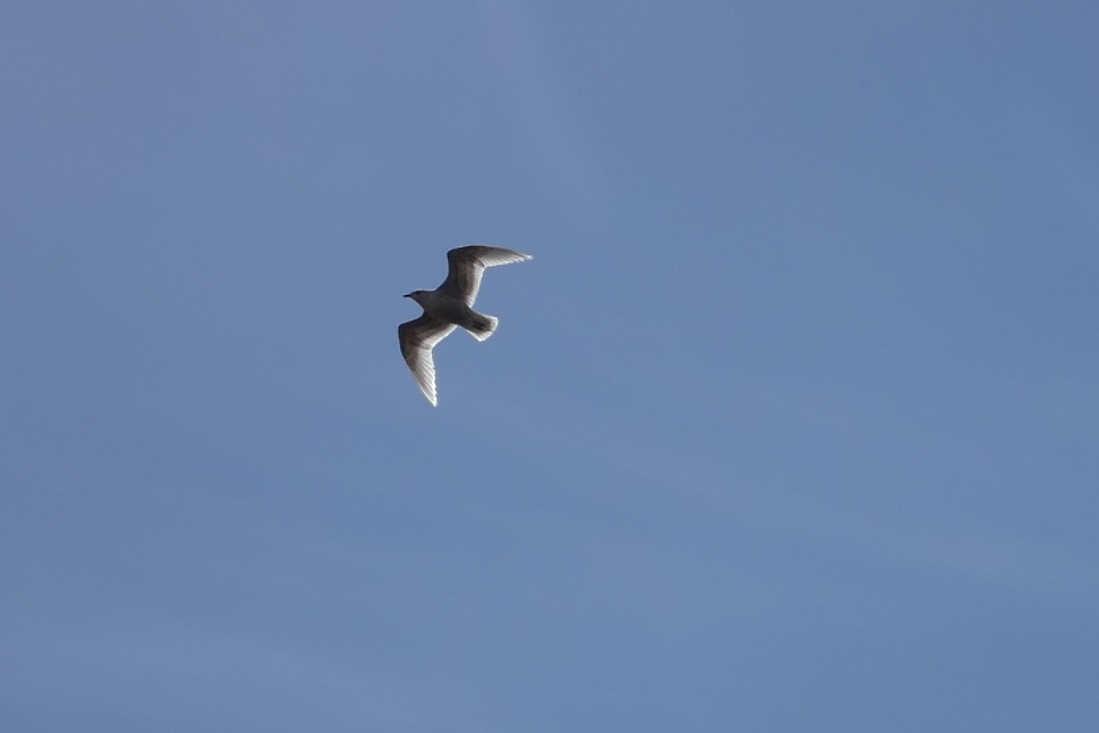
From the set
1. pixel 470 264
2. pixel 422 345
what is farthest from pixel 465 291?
pixel 422 345

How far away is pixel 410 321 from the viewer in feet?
132

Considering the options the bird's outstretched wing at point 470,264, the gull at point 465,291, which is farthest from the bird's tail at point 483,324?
the bird's outstretched wing at point 470,264

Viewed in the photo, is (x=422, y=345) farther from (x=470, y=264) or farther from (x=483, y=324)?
(x=470, y=264)

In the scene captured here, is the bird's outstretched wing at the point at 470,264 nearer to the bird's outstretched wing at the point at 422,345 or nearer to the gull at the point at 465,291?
the gull at the point at 465,291

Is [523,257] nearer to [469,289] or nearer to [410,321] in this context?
[469,289]

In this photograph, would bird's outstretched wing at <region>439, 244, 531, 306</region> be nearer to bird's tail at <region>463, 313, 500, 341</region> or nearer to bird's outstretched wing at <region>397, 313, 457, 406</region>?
bird's tail at <region>463, 313, 500, 341</region>

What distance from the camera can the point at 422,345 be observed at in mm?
40281

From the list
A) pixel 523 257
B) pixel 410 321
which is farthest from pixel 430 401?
pixel 523 257

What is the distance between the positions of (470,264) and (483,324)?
1479mm

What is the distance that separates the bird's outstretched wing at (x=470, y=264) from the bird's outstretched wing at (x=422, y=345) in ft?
6.92

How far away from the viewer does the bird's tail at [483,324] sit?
124ft

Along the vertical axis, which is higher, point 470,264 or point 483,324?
point 470,264

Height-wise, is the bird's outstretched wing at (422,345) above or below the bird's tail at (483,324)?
above

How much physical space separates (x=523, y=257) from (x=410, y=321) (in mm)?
4173
